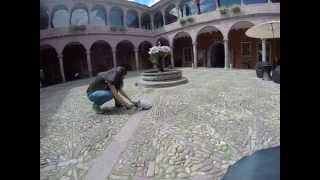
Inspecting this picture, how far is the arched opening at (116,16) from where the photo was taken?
11.7 ft

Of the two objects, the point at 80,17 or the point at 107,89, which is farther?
the point at 107,89

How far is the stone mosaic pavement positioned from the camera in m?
3.09

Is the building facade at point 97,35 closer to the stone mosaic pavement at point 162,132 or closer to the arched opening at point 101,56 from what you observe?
the arched opening at point 101,56

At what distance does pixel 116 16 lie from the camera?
150 inches

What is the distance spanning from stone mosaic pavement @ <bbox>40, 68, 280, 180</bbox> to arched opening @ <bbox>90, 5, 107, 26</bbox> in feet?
3.12

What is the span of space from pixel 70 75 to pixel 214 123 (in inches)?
108

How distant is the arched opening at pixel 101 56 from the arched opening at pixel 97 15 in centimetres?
57

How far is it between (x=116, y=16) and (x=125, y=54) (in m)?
1.28

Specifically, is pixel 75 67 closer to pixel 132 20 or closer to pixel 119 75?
pixel 132 20

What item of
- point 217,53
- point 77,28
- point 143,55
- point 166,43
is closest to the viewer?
point 77,28

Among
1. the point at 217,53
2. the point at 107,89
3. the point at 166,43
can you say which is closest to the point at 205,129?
the point at 107,89

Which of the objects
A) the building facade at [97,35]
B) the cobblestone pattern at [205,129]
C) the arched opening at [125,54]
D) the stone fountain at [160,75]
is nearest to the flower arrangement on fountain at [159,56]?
the stone fountain at [160,75]
